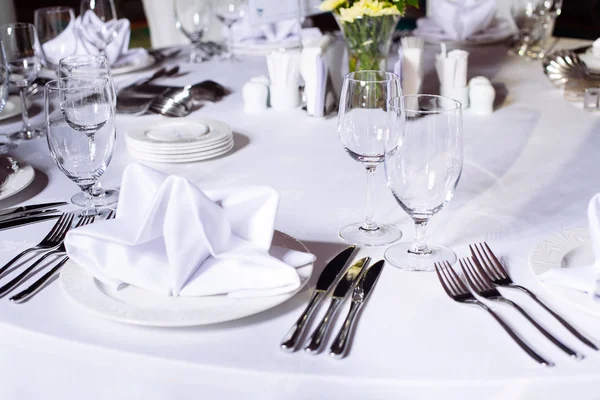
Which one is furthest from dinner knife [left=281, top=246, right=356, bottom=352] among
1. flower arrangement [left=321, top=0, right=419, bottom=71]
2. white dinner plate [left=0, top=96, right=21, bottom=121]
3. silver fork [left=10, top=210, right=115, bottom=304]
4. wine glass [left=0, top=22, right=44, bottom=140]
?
white dinner plate [left=0, top=96, right=21, bottom=121]

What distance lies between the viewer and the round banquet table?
768 millimetres

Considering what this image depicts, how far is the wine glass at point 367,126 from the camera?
1082 millimetres

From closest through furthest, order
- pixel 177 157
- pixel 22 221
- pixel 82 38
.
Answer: pixel 22 221, pixel 177 157, pixel 82 38

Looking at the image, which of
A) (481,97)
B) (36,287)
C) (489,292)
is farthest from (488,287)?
(481,97)

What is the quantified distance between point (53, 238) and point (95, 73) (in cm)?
56

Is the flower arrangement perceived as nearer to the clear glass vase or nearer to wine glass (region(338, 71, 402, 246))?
the clear glass vase

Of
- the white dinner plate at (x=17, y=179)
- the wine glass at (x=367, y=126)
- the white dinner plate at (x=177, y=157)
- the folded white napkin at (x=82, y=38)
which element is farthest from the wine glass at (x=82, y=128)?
the folded white napkin at (x=82, y=38)

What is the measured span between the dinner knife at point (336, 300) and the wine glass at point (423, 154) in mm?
60

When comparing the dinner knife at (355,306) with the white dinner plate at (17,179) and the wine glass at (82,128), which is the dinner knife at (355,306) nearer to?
the wine glass at (82,128)

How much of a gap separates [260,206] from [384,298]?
0.21 metres

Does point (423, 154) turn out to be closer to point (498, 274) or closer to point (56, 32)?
point (498, 274)

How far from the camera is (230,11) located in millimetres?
2467

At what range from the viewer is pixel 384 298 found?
93 cm

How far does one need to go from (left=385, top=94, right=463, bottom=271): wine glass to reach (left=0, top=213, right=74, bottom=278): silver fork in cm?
52
